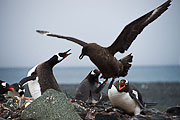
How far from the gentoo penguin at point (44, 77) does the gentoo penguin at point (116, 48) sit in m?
0.68

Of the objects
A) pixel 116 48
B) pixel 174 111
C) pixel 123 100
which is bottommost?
pixel 174 111

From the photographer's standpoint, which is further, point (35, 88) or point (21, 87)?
point (21, 87)

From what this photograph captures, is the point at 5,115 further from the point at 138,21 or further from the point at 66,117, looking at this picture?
the point at 138,21

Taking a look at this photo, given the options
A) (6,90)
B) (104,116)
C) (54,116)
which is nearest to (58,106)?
(54,116)

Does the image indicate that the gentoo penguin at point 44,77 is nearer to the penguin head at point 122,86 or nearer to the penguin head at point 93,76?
the penguin head at point 93,76

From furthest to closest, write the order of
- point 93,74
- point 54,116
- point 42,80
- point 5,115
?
point 93,74 < point 42,80 < point 5,115 < point 54,116

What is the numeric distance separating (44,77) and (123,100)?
66.6 inches

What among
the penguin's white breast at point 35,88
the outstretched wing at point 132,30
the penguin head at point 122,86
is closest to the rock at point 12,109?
the penguin's white breast at point 35,88

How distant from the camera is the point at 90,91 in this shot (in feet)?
17.3

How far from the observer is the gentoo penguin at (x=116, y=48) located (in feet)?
13.6

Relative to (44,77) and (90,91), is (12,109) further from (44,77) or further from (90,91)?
(90,91)

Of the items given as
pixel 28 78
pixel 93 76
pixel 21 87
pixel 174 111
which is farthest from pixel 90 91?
pixel 174 111

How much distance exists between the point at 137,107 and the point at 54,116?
6.16 ft

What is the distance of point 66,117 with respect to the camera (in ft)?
12.1
